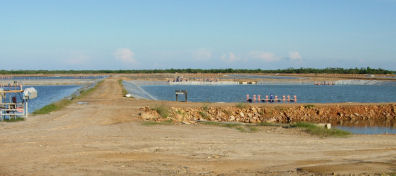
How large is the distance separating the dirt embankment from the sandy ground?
1117 centimetres

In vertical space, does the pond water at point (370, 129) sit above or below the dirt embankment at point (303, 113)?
below

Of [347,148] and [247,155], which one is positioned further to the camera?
[347,148]

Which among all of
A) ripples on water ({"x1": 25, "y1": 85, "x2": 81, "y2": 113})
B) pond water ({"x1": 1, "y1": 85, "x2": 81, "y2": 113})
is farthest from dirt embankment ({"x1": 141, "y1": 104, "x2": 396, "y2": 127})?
ripples on water ({"x1": 25, "y1": 85, "x2": 81, "y2": 113})

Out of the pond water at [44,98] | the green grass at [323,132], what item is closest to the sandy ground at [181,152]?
the green grass at [323,132]

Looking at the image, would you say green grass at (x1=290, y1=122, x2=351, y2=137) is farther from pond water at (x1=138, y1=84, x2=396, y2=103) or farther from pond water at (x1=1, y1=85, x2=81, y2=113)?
pond water at (x1=138, y1=84, x2=396, y2=103)

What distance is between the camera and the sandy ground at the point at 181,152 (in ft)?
38.8

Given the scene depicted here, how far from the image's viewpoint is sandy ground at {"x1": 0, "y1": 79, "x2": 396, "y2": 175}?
11836 millimetres

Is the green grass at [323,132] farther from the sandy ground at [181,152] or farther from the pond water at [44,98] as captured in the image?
A: the pond water at [44,98]

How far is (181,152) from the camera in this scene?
14539 millimetres

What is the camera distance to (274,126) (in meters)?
23.0

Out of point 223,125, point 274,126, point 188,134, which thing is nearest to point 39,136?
point 188,134

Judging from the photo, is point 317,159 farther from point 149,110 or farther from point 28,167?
point 149,110

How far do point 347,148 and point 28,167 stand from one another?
973cm

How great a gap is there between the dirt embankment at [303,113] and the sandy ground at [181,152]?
11173 mm
